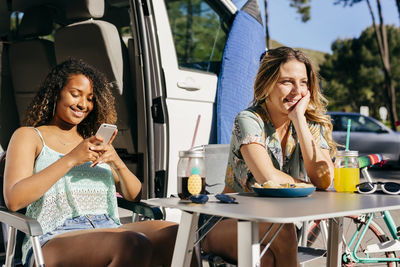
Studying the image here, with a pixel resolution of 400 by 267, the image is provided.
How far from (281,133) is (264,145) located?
0.51ft

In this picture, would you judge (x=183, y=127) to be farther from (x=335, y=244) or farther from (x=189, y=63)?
(x=335, y=244)

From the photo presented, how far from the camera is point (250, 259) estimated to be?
1.63 m

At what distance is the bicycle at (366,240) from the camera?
3.21 meters

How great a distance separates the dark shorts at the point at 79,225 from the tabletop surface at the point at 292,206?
503 mm

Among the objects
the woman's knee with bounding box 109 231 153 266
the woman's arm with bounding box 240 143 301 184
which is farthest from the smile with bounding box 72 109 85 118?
the woman's arm with bounding box 240 143 301 184

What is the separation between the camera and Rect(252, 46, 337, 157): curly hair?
2.68 m

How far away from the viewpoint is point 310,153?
2.56 metres

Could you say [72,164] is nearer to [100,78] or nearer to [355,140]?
[100,78]

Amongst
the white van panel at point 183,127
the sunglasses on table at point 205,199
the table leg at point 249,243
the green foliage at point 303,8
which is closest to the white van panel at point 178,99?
the white van panel at point 183,127

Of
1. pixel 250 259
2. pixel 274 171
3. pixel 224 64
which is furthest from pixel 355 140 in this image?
pixel 250 259

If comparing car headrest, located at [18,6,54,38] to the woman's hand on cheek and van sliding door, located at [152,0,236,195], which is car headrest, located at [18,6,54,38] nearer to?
van sliding door, located at [152,0,236,195]

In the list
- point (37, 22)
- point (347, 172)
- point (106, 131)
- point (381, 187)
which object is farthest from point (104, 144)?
point (37, 22)

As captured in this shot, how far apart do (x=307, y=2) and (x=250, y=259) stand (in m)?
33.0

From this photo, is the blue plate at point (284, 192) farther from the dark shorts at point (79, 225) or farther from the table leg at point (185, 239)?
the dark shorts at point (79, 225)
